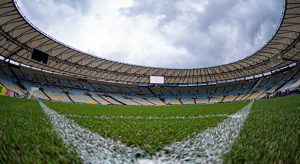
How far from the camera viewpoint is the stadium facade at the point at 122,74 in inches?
915

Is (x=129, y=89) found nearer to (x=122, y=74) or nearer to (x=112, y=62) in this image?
(x=122, y=74)

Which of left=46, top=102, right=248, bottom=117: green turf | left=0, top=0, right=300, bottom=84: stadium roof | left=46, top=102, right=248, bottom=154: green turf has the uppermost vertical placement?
left=0, top=0, right=300, bottom=84: stadium roof

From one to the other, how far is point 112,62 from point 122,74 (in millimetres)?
6728

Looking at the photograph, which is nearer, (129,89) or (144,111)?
(144,111)

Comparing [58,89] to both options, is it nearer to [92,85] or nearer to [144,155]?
[92,85]

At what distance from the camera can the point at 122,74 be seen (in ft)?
135

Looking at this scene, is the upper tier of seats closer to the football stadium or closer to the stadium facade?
the stadium facade

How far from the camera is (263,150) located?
1233 mm

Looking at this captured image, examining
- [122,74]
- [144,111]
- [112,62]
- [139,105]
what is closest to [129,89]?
[122,74]

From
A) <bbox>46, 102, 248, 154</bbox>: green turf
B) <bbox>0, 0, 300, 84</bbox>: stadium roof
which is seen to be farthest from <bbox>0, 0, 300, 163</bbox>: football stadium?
<bbox>0, 0, 300, 84</bbox>: stadium roof

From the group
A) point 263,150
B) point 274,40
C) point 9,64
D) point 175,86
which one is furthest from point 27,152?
point 175,86

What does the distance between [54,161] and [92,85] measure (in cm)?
4508

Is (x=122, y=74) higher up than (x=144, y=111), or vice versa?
(x=122, y=74)

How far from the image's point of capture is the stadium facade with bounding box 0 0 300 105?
2323 cm
